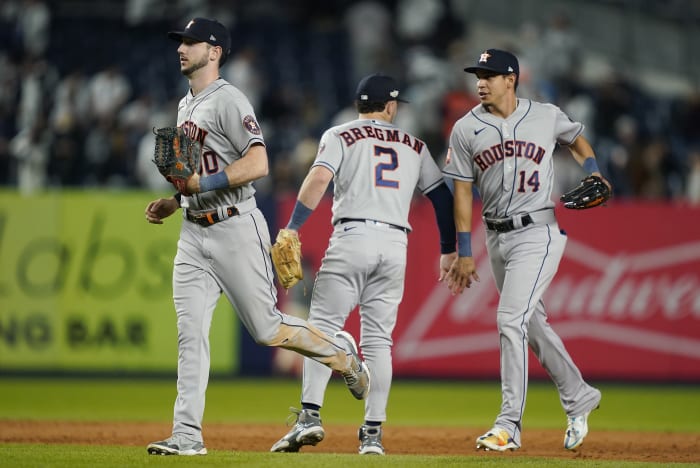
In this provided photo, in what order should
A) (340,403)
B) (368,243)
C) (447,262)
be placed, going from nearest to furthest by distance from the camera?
1. (368,243)
2. (447,262)
3. (340,403)

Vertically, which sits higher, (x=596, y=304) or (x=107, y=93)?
(x=107, y=93)

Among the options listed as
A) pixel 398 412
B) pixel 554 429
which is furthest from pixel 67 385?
pixel 554 429

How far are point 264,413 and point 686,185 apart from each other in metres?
7.35

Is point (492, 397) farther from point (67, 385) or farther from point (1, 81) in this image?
point (1, 81)

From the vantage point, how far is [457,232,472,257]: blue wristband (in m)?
6.91

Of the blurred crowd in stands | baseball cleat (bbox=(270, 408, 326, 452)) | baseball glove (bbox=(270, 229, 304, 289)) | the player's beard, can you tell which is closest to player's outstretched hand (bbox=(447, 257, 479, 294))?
baseball glove (bbox=(270, 229, 304, 289))

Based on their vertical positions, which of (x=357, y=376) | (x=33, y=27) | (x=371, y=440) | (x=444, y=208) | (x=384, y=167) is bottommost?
(x=371, y=440)

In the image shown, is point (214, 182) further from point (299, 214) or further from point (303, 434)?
point (303, 434)

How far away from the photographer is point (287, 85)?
17094mm

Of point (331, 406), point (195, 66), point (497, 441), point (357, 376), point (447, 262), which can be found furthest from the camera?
point (331, 406)

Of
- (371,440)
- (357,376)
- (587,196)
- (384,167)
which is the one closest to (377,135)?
(384,167)

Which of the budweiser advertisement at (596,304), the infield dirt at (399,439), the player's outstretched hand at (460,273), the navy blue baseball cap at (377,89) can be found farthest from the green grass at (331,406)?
the navy blue baseball cap at (377,89)

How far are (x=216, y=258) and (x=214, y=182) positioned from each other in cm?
45

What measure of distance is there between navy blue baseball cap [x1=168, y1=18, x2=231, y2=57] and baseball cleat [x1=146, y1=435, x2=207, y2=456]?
2.14m
